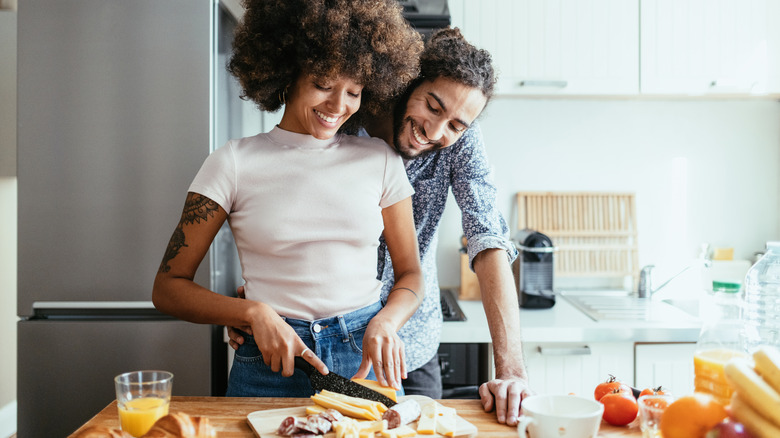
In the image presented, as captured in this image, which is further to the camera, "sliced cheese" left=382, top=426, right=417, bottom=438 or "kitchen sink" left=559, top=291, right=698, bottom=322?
"kitchen sink" left=559, top=291, right=698, bottom=322

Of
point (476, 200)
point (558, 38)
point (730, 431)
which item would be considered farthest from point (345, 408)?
point (558, 38)

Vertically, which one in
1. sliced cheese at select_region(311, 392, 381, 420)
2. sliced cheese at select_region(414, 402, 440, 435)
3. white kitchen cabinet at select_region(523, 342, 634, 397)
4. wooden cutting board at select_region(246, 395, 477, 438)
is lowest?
white kitchen cabinet at select_region(523, 342, 634, 397)

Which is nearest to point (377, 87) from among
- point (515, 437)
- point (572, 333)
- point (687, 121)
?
point (515, 437)

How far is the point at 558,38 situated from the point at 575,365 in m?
1.11

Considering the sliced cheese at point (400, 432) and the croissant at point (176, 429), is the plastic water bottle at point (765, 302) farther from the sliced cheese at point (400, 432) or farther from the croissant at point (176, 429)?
the croissant at point (176, 429)

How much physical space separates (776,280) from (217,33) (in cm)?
169

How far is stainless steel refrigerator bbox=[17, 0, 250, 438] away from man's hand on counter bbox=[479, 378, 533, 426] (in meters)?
1.08

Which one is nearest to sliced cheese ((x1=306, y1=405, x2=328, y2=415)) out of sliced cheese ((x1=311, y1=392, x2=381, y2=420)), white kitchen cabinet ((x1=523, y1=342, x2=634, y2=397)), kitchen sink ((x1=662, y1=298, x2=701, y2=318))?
sliced cheese ((x1=311, y1=392, x2=381, y2=420))

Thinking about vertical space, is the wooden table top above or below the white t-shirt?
below

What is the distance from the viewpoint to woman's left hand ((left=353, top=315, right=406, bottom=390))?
1.04m

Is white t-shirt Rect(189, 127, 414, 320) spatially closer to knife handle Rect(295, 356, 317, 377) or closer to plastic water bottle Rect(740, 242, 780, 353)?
knife handle Rect(295, 356, 317, 377)

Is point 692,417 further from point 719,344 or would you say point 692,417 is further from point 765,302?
point 765,302

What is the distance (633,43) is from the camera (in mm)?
2176

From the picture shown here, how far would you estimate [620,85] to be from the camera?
2189mm
